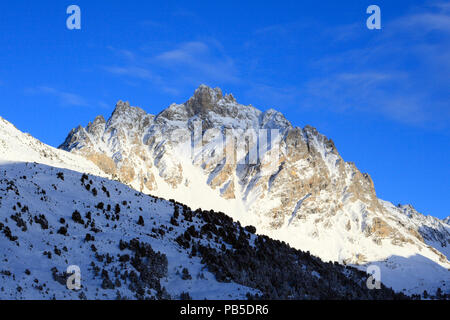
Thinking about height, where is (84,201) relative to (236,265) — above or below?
above

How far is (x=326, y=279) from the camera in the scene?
190 feet

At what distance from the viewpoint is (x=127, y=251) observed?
44156 mm

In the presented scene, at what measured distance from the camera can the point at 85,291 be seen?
3581 cm

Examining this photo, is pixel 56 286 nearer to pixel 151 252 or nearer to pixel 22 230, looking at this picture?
pixel 22 230

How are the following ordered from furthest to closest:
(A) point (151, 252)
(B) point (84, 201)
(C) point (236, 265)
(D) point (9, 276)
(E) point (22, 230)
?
(B) point (84, 201), (C) point (236, 265), (A) point (151, 252), (E) point (22, 230), (D) point (9, 276)

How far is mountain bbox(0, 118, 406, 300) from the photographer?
3738cm

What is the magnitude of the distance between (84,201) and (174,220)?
967 centimetres

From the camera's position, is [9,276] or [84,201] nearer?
[9,276]

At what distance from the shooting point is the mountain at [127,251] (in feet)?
123
